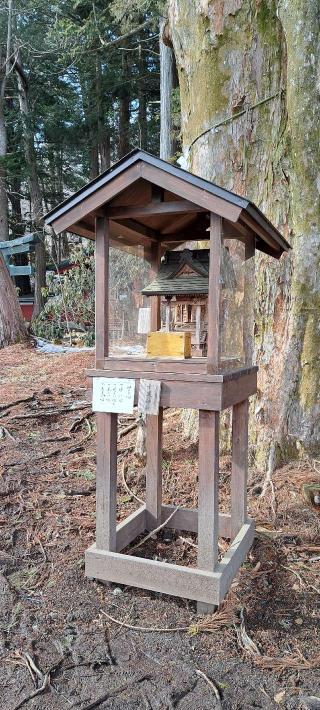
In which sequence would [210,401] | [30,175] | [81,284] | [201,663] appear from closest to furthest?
[201,663]
[210,401]
[81,284]
[30,175]

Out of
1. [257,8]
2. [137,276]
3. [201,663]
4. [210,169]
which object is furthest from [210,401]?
[257,8]

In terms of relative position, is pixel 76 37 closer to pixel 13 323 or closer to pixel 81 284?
pixel 81 284

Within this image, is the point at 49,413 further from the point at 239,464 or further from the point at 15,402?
the point at 239,464

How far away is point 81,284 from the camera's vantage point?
1094 cm

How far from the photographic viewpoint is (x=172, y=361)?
81.9 inches

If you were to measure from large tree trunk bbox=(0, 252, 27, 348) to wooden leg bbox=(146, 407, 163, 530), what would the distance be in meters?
7.85

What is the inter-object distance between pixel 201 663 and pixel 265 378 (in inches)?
74.0

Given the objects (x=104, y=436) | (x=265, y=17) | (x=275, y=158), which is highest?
(x=265, y=17)

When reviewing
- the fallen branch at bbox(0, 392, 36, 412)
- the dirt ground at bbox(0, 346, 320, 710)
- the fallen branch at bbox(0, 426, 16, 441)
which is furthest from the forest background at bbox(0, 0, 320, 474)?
the fallen branch at bbox(0, 392, 36, 412)

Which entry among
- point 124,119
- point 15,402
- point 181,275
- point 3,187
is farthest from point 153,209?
point 124,119

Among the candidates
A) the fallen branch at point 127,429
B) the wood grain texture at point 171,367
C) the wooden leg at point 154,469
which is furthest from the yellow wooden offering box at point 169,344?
the fallen branch at point 127,429

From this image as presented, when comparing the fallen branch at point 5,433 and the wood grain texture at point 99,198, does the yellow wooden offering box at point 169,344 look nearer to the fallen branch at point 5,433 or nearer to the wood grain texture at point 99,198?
the wood grain texture at point 99,198

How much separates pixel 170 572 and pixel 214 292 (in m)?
1.23

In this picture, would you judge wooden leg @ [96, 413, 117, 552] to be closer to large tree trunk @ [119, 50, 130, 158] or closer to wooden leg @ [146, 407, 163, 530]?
wooden leg @ [146, 407, 163, 530]
